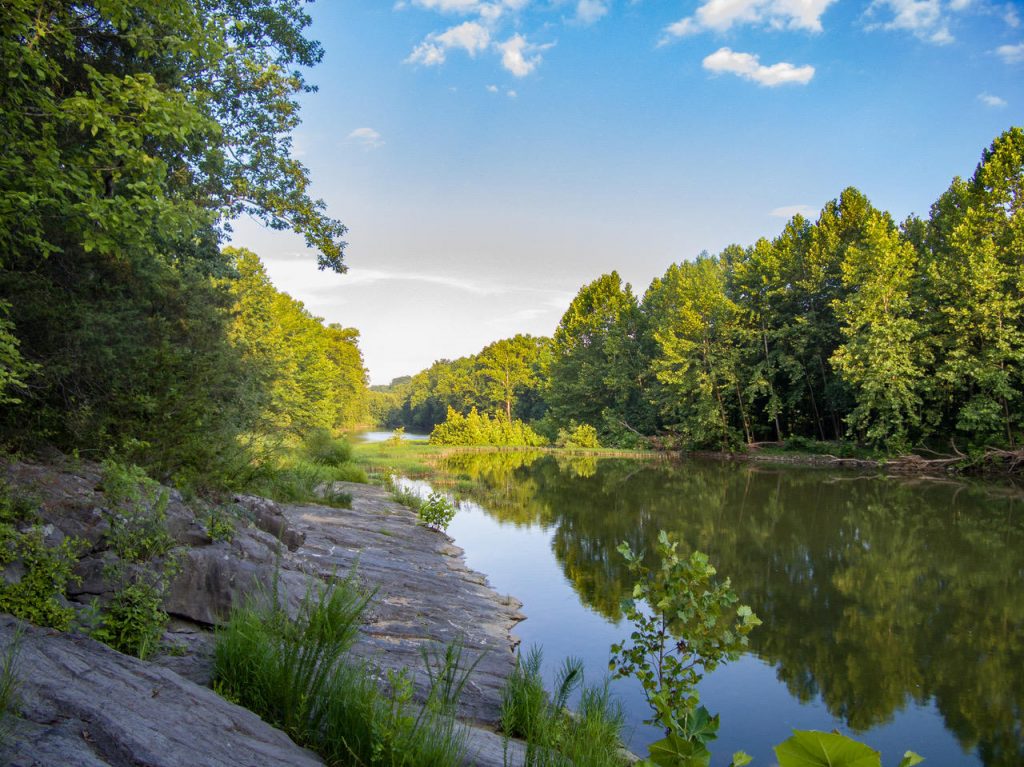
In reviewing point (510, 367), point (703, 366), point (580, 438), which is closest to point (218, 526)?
point (703, 366)

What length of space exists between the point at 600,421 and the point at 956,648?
43619 millimetres

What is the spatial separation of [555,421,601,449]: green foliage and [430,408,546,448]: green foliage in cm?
229

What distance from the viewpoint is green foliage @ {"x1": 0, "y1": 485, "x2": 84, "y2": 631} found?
10.8 feet

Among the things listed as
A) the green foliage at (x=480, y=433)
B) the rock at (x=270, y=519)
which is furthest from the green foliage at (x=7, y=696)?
the green foliage at (x=480, y=433)

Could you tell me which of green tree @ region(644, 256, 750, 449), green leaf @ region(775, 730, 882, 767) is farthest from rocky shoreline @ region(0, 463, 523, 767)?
green tree @ region(644, 256, 750, 449)

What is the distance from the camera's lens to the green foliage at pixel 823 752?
1.29 m

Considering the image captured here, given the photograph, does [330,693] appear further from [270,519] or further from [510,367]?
[510,367]

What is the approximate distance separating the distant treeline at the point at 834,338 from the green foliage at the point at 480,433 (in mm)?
3994

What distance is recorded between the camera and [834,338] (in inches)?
1289

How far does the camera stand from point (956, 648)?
7.79 meters

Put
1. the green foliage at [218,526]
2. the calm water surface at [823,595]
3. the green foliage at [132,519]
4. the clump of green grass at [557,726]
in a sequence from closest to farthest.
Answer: the clump of green grass at [557,726] → the green foliage at [132,519] → the green foliage at [218,526] → the calm water surface at [823,595]

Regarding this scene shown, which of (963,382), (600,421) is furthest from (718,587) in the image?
(600,421)

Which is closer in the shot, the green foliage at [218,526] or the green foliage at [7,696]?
the green foliage at [7,696]

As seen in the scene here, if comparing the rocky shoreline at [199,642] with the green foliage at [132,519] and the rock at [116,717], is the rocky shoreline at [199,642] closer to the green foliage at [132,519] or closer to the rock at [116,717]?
the rock at [116,717]
